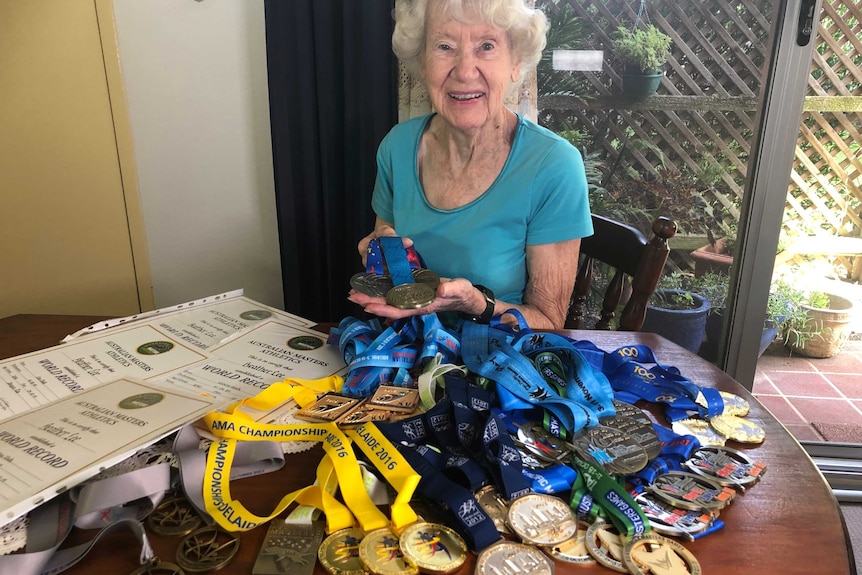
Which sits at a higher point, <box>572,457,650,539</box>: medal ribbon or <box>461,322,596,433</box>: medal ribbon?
<box>461,322,596,433</box>: medal ribbon

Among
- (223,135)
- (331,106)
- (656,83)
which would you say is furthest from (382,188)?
(656,83)

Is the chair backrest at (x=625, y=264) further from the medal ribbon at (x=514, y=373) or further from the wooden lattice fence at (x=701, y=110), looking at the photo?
the wooden lattice fence at (x=701, y=110)

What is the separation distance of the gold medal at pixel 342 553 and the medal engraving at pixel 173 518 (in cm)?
16

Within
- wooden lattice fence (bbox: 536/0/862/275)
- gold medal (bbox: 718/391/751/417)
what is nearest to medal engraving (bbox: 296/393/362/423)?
gold medal (bbox: 718/391/751/417)

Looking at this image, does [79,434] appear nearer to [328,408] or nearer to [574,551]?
[328,408]

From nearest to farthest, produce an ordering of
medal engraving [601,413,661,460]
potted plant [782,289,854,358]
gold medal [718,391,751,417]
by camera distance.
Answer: medal engraving [601,413,661,460] → gold medal [718,391,751,417] → potted plant [782,289,854,358]

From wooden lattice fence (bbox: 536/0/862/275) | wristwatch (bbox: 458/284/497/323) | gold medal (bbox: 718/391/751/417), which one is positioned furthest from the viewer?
wooden lattice fence (bbox: 536/0/862/275)

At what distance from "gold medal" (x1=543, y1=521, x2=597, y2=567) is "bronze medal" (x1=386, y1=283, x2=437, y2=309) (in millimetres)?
513

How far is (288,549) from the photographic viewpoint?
599mm

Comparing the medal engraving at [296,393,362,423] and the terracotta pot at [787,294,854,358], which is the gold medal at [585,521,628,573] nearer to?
the medal engraving at [296,393,362,423]

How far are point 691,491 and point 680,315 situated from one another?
194cm

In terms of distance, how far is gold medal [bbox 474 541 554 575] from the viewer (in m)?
0.57

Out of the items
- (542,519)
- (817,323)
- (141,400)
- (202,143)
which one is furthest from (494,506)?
(817,323)

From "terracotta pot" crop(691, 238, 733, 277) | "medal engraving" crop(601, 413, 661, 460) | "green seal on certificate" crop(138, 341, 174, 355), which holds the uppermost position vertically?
"green seal on certificate" crop(138, 341, 174, 355)
